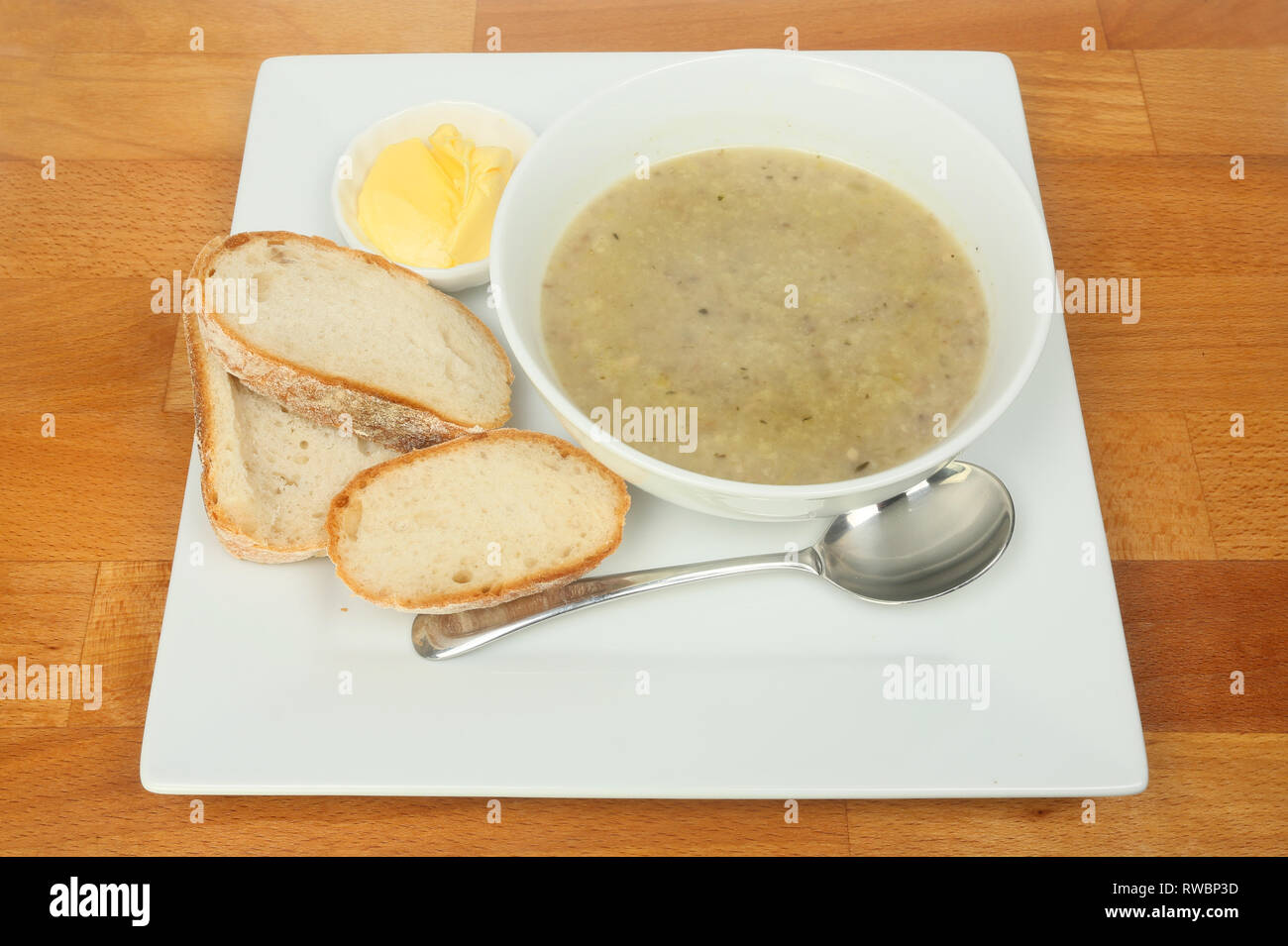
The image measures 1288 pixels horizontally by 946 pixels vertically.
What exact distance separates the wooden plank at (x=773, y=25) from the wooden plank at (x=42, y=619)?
1.49m

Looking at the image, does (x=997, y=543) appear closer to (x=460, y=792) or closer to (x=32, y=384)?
(x=460, y=792)

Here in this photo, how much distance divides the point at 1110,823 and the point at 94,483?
178 cm

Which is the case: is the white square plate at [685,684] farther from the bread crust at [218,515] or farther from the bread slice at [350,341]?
Result: the bread slice at [350,341]

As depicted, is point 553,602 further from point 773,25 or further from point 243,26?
point 243,26

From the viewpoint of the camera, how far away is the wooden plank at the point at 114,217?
2174mm

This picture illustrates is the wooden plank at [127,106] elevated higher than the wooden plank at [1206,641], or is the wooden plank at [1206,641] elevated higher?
the wooden plank at [127,106]

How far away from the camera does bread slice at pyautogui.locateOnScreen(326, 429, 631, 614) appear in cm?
158

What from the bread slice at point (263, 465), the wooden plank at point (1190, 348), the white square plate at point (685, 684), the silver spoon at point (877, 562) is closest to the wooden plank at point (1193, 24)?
the wooden plank at point (1190, 348)

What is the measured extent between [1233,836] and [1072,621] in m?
0.39

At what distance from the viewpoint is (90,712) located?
5.55ft
